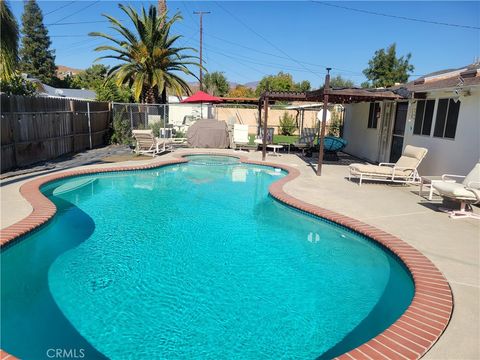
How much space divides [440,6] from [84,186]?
19599 mm

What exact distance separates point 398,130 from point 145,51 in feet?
43.8

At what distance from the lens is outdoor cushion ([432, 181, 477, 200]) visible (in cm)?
650

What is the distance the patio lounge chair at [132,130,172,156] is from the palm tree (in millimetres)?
5080

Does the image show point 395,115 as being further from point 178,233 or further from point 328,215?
point 178,233

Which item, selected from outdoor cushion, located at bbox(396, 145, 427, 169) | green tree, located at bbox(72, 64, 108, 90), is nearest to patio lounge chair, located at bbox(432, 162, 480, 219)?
outdoor cushion, located at bbox(396, 145, 427, 169)

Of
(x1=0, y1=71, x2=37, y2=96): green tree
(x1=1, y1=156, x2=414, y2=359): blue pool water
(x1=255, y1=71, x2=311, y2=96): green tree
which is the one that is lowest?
(x1=1, y1=156, x2=414, y2=359): blue pool water

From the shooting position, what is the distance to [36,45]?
51.2m

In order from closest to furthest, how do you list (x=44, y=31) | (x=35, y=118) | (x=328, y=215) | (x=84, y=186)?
(x=328, y=215)
(x=84, y=186)
(x=35, y=118)
(x=44, y=31)

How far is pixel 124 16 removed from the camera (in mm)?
18109

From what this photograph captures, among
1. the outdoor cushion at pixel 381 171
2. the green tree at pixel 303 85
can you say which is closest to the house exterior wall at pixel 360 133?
the outdoor cushion at pixel 381 171

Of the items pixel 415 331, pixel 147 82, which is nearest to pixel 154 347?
pixel 415 331

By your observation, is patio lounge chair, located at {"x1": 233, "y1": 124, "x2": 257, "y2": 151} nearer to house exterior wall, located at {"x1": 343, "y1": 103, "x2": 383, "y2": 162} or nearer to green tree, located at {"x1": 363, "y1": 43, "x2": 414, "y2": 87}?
house exterior wall, located at {"x1": 343, "y1": 103, "x2": 383, "y2": 162}

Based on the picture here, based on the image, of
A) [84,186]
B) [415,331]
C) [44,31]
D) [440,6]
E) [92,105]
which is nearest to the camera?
[415,331]

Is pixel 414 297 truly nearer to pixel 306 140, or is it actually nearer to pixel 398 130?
pixel 398 130
